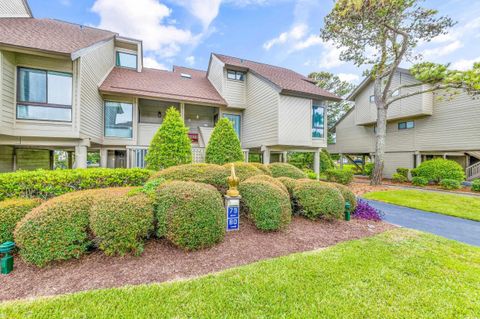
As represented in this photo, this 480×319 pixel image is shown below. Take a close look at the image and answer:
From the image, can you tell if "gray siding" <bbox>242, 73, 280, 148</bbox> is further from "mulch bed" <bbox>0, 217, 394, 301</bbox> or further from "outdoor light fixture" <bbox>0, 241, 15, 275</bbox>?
"outdoor light fixture" <bbox>0, 241, 15, 275</bbox>

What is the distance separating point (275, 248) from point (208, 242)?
1.36 meters

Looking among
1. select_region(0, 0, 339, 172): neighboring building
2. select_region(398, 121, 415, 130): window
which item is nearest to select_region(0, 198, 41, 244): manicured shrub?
select_region(0, 0, 339, 172): neighboring building

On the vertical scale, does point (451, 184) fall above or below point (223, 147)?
below

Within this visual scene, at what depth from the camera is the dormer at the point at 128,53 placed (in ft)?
39.2

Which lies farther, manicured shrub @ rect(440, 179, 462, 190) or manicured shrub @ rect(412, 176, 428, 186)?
manicured shrub @ rect(412, 176, 428, 186)

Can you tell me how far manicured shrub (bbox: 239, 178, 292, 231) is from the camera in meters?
4.54

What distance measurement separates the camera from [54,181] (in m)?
4.81

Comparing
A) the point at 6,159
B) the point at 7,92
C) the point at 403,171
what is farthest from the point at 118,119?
the point at 403,171

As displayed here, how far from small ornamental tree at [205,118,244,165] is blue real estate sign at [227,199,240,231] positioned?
3552 mm

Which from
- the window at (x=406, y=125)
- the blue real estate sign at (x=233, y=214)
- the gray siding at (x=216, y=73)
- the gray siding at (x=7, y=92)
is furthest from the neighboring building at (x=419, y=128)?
the gray siding at (x=7, y=92)

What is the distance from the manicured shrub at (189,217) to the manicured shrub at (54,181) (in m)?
2.52

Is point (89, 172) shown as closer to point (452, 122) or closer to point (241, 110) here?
point (241, 110)

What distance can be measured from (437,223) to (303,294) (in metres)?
6.74

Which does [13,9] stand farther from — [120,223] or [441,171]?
[441,171]
